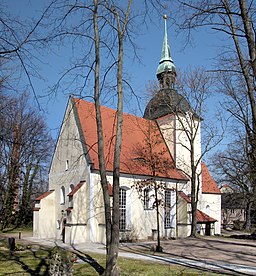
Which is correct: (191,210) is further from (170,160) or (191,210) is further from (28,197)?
(28,197)

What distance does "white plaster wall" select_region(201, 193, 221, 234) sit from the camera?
111 feet

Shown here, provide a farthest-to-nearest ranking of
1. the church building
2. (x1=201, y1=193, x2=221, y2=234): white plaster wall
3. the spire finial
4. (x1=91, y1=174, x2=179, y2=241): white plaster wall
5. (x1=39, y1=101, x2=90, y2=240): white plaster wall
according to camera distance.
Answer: (x1=201, y1=193, x2=221, y2=234): white plaster wall → the spire finial → (x1=39, y1=101, x2=90, y2=240): white plaster wall → (x1=91, y1=174, x2=179, y2=241): white plaster wall → the church building

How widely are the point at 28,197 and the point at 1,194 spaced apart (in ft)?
13.2

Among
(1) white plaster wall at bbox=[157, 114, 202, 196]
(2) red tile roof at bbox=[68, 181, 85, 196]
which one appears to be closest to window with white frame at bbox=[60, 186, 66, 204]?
(2) red tile roof at bbox=[68, 181, 85, 196]

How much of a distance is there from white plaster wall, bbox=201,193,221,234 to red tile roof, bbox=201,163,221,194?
1.43 feet

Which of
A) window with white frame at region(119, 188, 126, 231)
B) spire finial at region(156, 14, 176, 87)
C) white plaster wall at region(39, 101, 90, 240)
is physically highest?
spire finial at region(156, 14, 176, 87)

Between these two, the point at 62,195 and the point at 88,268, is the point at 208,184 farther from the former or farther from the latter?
the point at 88,268

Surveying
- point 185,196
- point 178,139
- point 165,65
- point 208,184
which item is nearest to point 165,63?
point 165,65

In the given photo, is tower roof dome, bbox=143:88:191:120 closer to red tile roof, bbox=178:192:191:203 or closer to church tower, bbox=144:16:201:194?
church tower, bbox=144:16:201:194

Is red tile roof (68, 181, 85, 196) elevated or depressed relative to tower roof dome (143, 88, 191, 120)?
depressed

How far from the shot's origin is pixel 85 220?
21375 mm

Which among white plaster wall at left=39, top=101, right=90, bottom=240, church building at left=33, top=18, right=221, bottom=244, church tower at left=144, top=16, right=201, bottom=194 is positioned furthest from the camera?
church tower at left=144, top=16, right=201, bottom=194

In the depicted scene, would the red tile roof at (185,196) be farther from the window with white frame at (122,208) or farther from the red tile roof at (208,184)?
the red tile roof at (208,184)

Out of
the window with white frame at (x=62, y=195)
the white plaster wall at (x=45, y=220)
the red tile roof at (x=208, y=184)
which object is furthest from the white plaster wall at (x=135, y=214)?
the red tile roof at (x=208, y=184)
